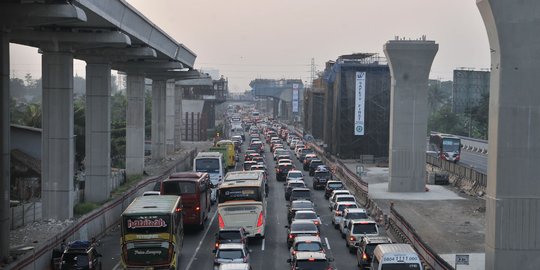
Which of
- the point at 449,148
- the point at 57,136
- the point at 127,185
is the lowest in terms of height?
the point at 127,185

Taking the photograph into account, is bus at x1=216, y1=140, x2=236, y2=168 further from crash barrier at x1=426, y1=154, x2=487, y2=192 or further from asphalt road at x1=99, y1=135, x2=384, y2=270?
asphalt road at x1=99, y1=135, x2=384, y2=270

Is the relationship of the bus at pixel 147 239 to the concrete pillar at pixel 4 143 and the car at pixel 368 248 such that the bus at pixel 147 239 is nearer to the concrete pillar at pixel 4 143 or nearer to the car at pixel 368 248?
the concrete pillar at pixel 4 143

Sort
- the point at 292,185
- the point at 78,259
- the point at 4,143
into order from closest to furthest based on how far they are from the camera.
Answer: the point at 78,259 → the point at 4,143 → the point at 292,185

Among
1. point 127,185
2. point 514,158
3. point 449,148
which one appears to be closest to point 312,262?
point 514,158

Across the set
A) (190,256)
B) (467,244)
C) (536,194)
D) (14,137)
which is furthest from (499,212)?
(14,137)

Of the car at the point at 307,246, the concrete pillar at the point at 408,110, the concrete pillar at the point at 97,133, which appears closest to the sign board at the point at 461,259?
the car at the point at 307,246

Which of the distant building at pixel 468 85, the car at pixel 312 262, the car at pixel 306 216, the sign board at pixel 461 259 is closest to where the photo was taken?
the sign board at pixel 461 259

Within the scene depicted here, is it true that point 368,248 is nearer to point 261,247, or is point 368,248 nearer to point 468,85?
point 261,247

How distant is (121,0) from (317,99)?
288 ft

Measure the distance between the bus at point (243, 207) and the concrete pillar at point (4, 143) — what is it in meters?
8.76

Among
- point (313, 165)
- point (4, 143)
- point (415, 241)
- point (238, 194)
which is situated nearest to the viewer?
point (4, 143)

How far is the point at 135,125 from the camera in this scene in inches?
2377

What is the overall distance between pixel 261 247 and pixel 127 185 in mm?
19785

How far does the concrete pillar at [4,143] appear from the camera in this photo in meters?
25.7
